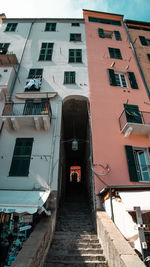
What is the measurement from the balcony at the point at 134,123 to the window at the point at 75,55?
22.4 ft

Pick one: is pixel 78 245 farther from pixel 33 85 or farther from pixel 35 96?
pixel 33 85

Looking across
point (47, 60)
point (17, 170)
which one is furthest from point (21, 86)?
point (17, 170)

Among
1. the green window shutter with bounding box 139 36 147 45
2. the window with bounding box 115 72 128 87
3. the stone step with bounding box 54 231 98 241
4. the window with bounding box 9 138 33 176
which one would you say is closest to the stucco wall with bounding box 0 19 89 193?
the window with bounding box 9 138 33 176

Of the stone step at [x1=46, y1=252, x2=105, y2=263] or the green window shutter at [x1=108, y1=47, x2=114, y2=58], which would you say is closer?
the stone step at [x1=46, y1=252, x2=105, y2=263]

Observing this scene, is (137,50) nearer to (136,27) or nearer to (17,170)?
(136,27)

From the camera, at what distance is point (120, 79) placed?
1165 centimetres

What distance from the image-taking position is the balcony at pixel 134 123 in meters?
8.44

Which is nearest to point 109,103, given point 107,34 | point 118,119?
point 118,119

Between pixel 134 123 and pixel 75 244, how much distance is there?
6.59 meters

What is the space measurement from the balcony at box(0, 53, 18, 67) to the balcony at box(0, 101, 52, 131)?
189 inches

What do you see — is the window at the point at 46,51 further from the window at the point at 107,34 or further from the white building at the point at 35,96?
the window at the point at 107,34

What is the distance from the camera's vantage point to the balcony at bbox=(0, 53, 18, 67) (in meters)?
11.1

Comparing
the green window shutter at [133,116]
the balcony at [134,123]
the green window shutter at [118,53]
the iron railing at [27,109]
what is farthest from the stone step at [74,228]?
the green window shutter at [118,53]

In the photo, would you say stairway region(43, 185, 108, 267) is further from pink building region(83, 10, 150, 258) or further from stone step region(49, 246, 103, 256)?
pink building region(83, 10, 150, 258)
